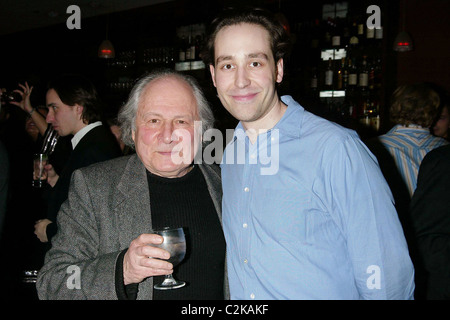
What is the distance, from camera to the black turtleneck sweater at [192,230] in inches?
56.7

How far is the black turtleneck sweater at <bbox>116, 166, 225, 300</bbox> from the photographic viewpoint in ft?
4.73

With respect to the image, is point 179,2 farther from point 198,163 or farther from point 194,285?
point 194,285

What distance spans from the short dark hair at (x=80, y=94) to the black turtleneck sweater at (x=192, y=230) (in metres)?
1.28

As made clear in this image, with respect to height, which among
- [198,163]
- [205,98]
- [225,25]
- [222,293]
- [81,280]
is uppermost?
[225,25]

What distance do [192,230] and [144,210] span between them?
0.20 metres

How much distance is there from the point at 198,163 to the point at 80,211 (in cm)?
54

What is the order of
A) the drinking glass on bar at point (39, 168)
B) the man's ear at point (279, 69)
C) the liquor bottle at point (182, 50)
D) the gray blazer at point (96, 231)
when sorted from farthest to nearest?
the liquor bottle at point (182, 50) → the drinking glass on bar at point (39, 168) → the man's ear at point (279, 69) → the gray blazer at point (96, 231)

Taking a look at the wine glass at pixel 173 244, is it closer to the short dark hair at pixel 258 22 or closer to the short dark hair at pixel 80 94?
the short dark hair at pixel 258 22

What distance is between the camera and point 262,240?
1.26 m

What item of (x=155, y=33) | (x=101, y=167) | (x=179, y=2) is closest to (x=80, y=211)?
(x=101, y=167)

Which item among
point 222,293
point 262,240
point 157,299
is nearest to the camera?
point 262,240

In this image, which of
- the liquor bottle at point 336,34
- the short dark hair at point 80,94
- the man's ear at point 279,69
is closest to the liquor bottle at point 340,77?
the liquor bottle at point 336,34

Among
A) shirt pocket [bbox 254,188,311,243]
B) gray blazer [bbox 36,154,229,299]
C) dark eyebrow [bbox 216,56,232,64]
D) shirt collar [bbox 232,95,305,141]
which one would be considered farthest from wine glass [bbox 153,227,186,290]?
dark eyebrow [bbox 216,56,232,64]

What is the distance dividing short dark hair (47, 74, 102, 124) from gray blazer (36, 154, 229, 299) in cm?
122
